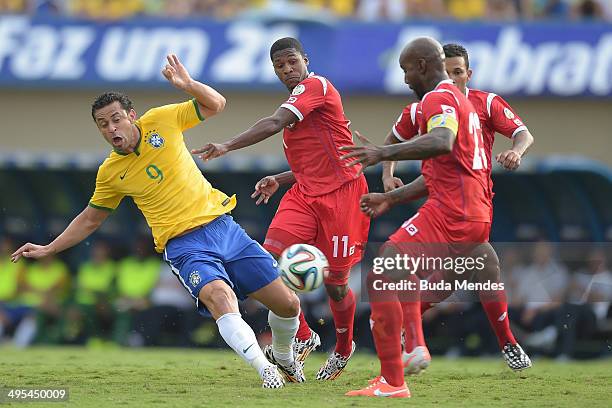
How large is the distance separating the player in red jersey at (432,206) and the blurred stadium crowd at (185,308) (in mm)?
4972

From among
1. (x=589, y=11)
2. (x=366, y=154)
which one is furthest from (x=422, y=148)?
(x=589, y=11)

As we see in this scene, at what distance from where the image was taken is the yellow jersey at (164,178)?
29.7 ft

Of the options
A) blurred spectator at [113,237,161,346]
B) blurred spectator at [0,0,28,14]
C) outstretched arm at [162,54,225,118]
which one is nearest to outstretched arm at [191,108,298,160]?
outstretched arm at [162,54,225,118]

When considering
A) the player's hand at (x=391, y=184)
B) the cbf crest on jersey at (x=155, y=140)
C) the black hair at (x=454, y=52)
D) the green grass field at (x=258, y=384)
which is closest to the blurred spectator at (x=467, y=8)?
the green grass field at (x=258, y=384)

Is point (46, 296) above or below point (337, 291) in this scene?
below

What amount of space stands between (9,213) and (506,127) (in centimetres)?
1121

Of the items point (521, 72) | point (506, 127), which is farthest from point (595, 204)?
point (506, 127)

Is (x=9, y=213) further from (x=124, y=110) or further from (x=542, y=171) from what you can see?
(x=124, y=110)

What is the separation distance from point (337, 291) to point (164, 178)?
1.76 meters

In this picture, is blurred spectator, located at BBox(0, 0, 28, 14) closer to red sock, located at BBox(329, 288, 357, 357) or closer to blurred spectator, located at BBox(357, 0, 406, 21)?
blurred spectator, located at BBox(357, 0, 406, 21)

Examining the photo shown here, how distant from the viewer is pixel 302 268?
877 cm

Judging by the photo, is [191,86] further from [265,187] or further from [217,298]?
[217,298]

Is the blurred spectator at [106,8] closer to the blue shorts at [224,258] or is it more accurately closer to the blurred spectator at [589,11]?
the blurred spectator at [589,11]

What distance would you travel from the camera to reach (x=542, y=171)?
624 inches
